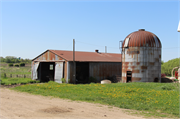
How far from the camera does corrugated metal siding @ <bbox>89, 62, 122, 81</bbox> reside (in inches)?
1196

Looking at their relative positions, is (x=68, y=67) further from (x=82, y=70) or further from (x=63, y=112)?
(x=63, y=112)

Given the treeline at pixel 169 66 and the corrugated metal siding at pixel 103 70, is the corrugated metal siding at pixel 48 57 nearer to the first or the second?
the corrugated metal siding at pixel 103 70

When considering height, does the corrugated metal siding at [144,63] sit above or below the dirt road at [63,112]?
→ above

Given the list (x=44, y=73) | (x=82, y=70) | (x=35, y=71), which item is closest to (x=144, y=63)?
(x=82, y=70)

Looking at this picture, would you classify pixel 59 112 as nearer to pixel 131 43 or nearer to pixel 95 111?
pixel 95 111

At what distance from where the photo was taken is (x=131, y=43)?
26.7 meters

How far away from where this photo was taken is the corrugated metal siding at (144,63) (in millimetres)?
26094

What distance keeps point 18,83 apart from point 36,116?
17.8m

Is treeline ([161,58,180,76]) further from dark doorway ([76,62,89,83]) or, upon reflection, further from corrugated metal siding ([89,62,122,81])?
dark doorway ([76,62,89,83])

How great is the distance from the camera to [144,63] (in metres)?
26.1

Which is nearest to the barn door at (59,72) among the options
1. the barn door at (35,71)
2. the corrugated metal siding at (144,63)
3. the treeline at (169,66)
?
the barn door at (35,71)

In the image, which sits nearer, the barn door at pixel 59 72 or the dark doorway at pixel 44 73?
the barn door at pixel 59 72

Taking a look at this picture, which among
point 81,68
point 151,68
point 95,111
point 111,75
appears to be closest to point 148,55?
point 151,68

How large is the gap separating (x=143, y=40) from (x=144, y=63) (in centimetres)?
324
